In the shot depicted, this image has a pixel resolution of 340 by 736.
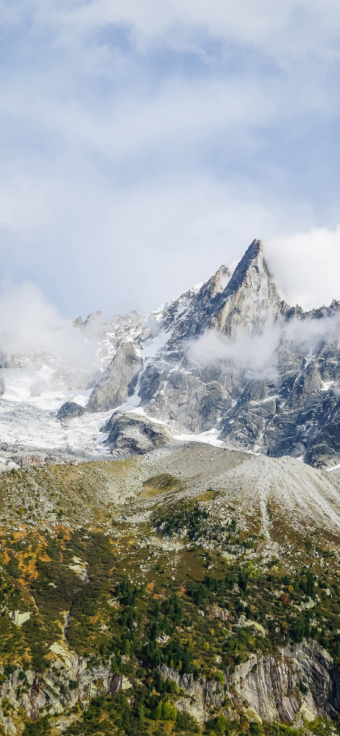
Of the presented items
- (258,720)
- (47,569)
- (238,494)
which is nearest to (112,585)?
(47,569)

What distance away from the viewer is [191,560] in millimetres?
92938

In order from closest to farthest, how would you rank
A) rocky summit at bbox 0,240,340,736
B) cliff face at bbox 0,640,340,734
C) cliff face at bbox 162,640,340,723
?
1. cliff face at bbox 0,640,340,734
2. rocky summit at bbox 0,240,340,736
3. cliff face at bbox 162,640,340,723

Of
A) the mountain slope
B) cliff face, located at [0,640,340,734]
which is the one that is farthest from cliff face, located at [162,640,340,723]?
the mountain slope

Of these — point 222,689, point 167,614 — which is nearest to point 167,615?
point 167,614

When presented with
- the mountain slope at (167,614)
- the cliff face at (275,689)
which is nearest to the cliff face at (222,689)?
the cliff face at (275,689)

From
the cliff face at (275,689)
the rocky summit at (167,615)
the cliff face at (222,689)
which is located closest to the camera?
the cliff face at (222,689)

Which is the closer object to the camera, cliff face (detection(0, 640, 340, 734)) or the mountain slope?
cliff face (detection(0, 640, 340, 734))

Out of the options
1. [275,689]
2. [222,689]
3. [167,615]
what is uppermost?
[167,615]

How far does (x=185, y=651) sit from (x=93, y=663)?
12472mm

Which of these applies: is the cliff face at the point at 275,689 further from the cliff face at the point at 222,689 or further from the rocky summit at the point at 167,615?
the rocky summit at the point at 167,615

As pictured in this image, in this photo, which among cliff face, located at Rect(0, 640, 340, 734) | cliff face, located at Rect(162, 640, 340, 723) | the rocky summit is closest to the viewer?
cliff face, located at Rect(0, 640, 340, 734)

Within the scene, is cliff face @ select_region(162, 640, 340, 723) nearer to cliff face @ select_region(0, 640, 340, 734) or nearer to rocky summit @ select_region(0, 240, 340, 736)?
cliff face @ select_region(0, 640, 340, 734)

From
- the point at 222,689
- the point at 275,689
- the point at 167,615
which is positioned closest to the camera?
the point at 222,689

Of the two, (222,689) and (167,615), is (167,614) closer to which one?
(167,615)
